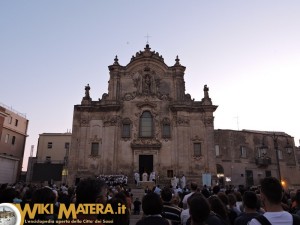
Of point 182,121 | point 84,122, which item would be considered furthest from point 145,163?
point 84,122

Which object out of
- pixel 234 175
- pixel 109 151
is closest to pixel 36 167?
pixel 109 151

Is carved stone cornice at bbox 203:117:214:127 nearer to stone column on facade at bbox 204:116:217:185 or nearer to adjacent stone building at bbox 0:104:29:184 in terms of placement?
stone column on facade at bbox 204:116:217:185

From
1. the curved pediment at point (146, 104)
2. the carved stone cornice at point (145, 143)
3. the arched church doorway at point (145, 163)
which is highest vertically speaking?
the curved pediment at point (146, 104)

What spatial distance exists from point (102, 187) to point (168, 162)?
2896 centimetres

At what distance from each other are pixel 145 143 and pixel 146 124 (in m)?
2.49

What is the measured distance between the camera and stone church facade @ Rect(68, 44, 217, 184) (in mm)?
32031

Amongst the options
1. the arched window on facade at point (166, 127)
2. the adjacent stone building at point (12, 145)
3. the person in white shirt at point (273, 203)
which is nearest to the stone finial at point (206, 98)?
the arched window on facade at point (166, 127)

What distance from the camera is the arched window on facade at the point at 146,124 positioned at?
33.3 meters

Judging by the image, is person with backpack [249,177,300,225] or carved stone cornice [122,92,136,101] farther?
carved stone cornice [122,92,136,101]

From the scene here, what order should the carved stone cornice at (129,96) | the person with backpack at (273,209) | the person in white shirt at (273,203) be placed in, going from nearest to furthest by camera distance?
the person with backpack at (273,209), the person in white shirt at (273,203), the carved stone cornice at (129,96)

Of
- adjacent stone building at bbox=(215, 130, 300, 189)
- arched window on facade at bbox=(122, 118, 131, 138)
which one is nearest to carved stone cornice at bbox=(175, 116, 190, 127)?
arched window on facade at bbox=(122, 118, 131, 138)

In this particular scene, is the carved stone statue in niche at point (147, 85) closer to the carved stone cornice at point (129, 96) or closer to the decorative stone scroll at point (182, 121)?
the carved stone cornice at point (129, 96)

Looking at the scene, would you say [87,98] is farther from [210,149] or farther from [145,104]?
[210,149]

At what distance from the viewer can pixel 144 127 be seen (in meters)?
33.6
